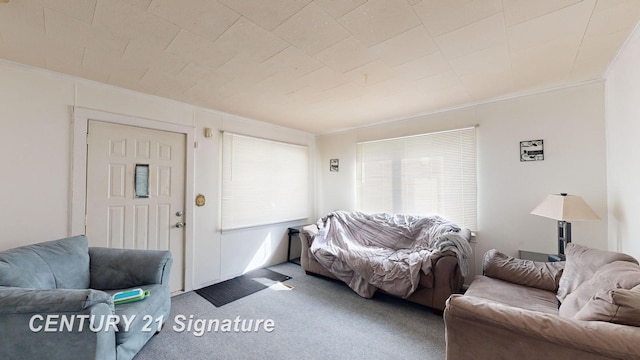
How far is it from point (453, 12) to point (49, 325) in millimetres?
2918

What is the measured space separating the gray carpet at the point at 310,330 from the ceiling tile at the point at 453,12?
2.40m

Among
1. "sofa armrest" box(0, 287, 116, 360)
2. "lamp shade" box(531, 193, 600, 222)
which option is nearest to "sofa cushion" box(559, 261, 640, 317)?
"lamp shade" box(531, 193, 600, 222)

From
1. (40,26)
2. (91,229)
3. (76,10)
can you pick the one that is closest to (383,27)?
(76,10)

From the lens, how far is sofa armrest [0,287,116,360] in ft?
4.41

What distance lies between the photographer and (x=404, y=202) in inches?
146

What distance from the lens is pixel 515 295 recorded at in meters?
1.93

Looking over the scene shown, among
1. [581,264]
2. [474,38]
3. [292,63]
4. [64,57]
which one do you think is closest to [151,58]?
[64,57]

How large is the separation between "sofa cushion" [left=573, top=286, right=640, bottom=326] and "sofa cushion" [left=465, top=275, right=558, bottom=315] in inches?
24.0

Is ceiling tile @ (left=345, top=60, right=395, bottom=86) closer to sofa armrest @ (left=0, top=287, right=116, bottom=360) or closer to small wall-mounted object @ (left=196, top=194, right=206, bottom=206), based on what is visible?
small wall-mounted object @ (left=196, top=194, right=206, bottom=206)

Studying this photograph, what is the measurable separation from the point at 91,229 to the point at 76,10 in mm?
1994

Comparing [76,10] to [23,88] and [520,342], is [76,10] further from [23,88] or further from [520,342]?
[520,342]

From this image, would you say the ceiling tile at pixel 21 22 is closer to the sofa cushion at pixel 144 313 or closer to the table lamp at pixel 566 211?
the sofa cushion at pixel 144 313

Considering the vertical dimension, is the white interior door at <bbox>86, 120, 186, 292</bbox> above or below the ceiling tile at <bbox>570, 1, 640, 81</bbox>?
below

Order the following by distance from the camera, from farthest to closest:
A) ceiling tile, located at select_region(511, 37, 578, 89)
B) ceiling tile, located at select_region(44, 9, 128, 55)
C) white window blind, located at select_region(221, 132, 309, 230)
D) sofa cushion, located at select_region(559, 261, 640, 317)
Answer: white window blind, located at select_region(221, 132, 309, 230) → ceiling tile, located at select_region(511, 37, 578, 89) → ceiling tile, located at select_region(44, 9, 128, 55) → sofa cushion, located at select_region(559, 261, 640, 317)
